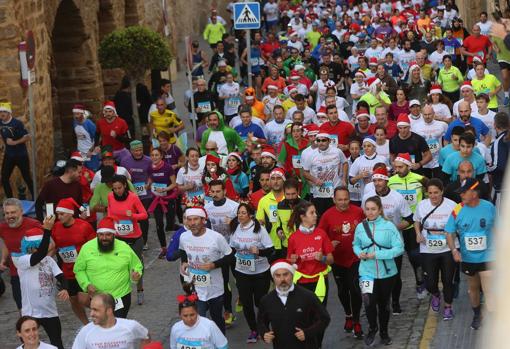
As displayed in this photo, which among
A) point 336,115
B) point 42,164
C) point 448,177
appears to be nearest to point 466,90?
point 336,115

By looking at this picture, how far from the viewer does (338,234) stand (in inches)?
392

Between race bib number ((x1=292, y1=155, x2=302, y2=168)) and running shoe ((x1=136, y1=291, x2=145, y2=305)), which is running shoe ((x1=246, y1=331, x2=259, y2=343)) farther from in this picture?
race bib number ((x1=292, y1=155, x2=302, y2=168))

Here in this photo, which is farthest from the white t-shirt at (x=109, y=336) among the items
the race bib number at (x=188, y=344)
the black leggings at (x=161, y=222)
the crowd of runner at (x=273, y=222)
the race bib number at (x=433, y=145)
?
the race bib number at (x=433, y=145)

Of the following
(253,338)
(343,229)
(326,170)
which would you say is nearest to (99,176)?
(326,170)

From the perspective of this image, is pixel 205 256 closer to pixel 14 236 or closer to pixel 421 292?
pixel 14 236

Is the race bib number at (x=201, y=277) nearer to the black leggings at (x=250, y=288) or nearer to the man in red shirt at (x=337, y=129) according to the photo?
the black leggings at (x=250, y=288)

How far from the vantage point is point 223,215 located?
421 inches

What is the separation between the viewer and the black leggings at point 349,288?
9.98m

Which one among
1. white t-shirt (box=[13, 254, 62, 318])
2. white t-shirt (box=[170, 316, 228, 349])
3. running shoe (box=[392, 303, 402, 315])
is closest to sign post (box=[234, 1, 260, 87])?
running shoe (box=[392, 303, 402, 315])

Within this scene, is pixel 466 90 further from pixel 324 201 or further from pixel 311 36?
pixel 311 36

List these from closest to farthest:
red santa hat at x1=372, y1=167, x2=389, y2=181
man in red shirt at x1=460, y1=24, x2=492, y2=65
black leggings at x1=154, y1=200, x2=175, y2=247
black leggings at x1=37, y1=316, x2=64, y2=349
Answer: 1. black leggings at x1=37, y1=316, x2=64, y2=349
2. red santa hat at x1=372, y1=167, x2=389, y2=181
3. black leggings at x1=154, y1=200, x2=175, y2=247
4. man in red shirt at x1=460, y1=24, x2=492, y2=65

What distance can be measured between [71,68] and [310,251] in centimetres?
1325

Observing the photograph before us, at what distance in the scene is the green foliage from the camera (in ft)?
66.3

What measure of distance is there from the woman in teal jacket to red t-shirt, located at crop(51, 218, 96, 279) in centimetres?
263
